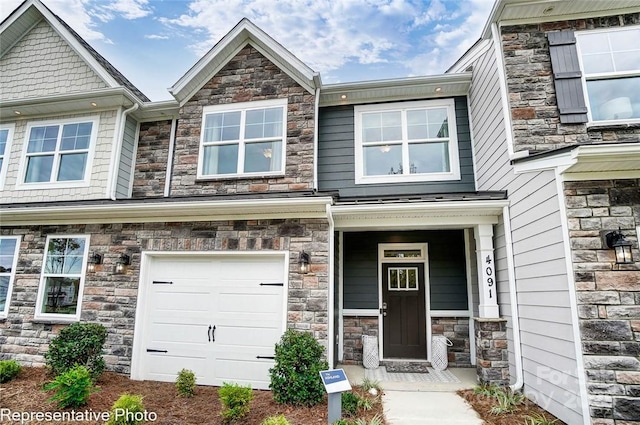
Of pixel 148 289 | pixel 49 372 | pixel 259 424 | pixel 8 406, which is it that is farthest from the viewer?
pixel 148 289

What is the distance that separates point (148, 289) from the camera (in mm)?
5812

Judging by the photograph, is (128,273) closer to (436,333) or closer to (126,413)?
(126,413)

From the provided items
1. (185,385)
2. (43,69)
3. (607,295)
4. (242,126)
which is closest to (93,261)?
(185,385)

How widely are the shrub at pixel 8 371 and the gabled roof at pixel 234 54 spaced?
5.64 metres

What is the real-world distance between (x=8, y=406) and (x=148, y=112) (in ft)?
19.3

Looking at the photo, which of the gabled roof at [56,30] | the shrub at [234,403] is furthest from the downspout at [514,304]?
the gabled roof at [56,30]

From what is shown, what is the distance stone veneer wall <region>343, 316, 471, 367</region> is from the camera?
256 inches

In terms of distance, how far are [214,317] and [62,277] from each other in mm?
3231

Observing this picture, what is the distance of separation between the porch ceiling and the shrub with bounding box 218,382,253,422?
288 cm

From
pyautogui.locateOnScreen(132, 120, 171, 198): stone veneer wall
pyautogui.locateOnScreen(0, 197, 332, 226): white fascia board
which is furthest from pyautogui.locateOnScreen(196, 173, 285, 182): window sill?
pyautogui.locateOnScreen(132, 120, 171, 198): stone veneer wall

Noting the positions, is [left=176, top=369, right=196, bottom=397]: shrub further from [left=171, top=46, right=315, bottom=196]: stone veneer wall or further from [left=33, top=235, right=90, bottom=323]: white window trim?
[left=171, top=46, right=315, bottom=196]: stone veneer wall

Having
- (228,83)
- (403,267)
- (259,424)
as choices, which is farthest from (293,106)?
(259,424)

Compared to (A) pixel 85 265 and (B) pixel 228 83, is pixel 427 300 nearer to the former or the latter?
(B) pixel 228 83

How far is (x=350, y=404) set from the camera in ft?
14.0
